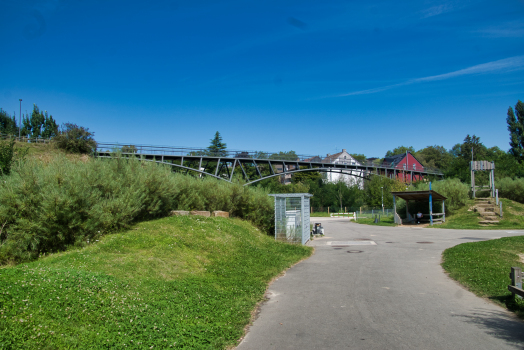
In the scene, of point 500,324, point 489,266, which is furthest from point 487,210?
point 500,324

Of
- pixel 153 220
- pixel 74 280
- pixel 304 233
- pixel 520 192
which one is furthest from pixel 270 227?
pixel 520 192

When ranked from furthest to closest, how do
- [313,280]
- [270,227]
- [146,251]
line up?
[270,227] < [313,280] < [146,251]

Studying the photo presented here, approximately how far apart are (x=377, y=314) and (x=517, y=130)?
80219 mm

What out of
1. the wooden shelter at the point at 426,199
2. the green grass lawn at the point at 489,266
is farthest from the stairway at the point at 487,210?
the green grass lawn at the point at 489,266

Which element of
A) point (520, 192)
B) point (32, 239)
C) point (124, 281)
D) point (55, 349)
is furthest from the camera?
point (520, 192)

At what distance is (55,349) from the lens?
4164mm

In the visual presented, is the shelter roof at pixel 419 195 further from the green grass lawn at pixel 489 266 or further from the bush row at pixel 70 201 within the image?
the bush row at pixel 70 201

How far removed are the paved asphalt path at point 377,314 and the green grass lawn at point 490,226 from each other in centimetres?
1973

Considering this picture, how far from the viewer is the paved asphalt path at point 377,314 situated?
538 centimetres

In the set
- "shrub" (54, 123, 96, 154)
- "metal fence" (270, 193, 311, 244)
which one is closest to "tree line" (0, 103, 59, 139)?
"shrub" (54, 123, 96, 154)

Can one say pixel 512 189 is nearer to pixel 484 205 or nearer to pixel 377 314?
pixel 484 205

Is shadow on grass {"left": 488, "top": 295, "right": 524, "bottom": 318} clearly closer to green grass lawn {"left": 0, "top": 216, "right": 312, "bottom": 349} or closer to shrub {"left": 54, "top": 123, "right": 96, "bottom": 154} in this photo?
green grass lawn {"left": 0, "top": 216, "right": 312, "bottom": 349}

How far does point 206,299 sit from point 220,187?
41.0 feet

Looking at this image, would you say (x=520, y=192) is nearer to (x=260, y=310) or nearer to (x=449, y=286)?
(x=449, y=286)
